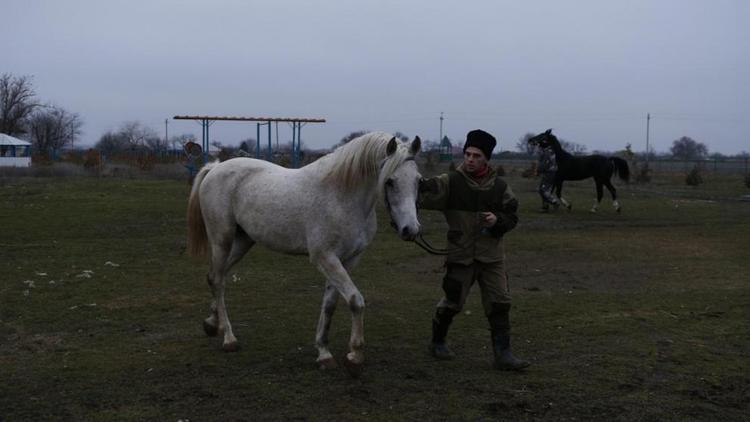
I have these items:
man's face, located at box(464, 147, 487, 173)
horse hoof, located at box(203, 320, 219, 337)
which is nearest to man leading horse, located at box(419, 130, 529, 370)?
man's face, located at box(464, 147, 487, 173)

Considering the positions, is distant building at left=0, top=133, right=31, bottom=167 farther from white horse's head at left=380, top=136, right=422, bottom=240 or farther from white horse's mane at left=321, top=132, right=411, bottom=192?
white horse's head at left=380, top=136, right=422, bottom=240

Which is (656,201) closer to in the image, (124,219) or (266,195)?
(124,219)

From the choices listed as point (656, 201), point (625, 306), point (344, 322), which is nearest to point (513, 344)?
point (344, 322)

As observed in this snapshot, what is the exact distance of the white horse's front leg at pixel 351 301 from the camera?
16.5 ft

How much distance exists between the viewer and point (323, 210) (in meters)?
5.27

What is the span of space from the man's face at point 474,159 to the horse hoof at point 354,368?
5.57 feet

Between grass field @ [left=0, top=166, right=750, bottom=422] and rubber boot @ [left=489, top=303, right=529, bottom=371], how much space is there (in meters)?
0.09

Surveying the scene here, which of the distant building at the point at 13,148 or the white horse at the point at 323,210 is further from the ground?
the distant building at the point at 13,148

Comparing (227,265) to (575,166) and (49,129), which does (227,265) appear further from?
(49,129)

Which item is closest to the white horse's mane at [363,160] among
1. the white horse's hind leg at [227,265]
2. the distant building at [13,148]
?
the white horse's hind leg at [227,265]

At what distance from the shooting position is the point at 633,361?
5531mm

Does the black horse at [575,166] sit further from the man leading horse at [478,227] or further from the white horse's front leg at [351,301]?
the white horse's front leg at [351,301]

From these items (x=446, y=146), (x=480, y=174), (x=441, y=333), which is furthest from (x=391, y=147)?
(x=446, y=146)

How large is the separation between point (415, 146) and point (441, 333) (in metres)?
1.59
